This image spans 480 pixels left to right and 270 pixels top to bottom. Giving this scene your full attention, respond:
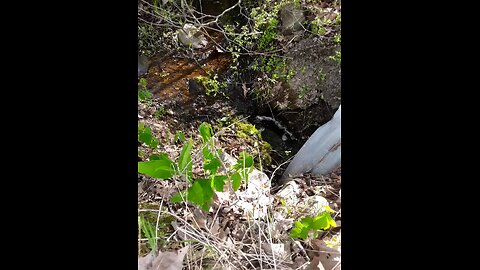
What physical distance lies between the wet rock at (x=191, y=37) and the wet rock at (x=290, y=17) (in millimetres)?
235

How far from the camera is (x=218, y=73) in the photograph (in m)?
1.86

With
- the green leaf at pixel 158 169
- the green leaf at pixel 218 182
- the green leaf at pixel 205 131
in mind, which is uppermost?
the green leaf at pixel 205 131

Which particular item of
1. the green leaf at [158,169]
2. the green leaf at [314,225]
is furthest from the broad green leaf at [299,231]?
the green leaf at [158,169]

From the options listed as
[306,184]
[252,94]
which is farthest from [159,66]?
[306,184]

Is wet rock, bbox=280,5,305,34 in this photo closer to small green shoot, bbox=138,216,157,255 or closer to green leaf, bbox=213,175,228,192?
green leaf, bbox=213,175,228,192

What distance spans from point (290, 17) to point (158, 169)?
22.9 inches

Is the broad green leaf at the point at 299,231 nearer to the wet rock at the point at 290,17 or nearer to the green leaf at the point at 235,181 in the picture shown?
the green leaf at the point at 235,181

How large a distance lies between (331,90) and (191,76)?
1.34ft

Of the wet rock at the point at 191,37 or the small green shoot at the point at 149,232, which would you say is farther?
the wet rock at the point at 191,37

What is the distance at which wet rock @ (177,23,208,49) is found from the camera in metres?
1.88

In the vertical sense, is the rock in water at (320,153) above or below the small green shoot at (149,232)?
above

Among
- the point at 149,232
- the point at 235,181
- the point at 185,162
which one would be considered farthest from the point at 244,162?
the point at 149,232

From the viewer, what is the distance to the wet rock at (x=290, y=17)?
6.08 ft
